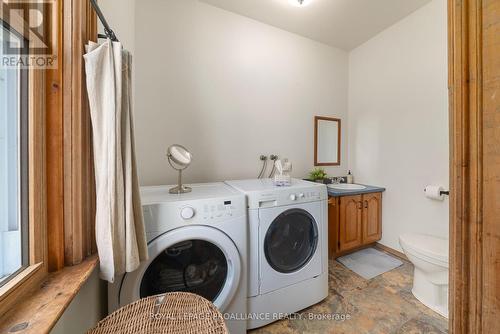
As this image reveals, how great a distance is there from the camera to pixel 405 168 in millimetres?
2121

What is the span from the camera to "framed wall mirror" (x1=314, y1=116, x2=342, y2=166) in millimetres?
2520

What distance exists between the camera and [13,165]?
59cm

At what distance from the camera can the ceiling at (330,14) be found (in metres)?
1.87

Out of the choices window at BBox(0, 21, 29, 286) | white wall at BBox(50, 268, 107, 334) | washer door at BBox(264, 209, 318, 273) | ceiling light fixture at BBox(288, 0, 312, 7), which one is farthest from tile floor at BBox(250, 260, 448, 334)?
ceiling light fixture at BBox(288, 0, 312, 7)

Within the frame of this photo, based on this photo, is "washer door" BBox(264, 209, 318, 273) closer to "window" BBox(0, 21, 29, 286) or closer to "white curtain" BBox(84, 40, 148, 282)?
"white curtain" BBox(84, 40, 148, 282)

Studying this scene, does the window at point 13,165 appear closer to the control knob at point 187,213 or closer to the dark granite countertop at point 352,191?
the control knob at point 187,213

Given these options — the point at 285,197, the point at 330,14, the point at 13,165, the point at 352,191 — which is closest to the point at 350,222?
the point at 352,191

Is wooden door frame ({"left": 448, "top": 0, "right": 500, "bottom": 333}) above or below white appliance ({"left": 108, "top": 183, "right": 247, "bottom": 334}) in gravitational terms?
above

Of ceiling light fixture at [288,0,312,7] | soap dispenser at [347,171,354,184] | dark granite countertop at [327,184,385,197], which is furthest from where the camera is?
soap dispenser at [347,171,354,184]

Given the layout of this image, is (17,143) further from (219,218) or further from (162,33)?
(162,33)

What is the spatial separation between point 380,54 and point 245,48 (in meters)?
1.63

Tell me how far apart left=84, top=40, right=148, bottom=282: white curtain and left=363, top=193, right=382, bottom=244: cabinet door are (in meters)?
2.32

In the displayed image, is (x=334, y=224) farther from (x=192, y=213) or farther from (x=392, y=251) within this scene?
(x=192, y=213)

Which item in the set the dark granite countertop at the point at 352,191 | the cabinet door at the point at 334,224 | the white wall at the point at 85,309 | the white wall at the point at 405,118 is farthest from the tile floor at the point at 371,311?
the white wall at the point at 85,309
